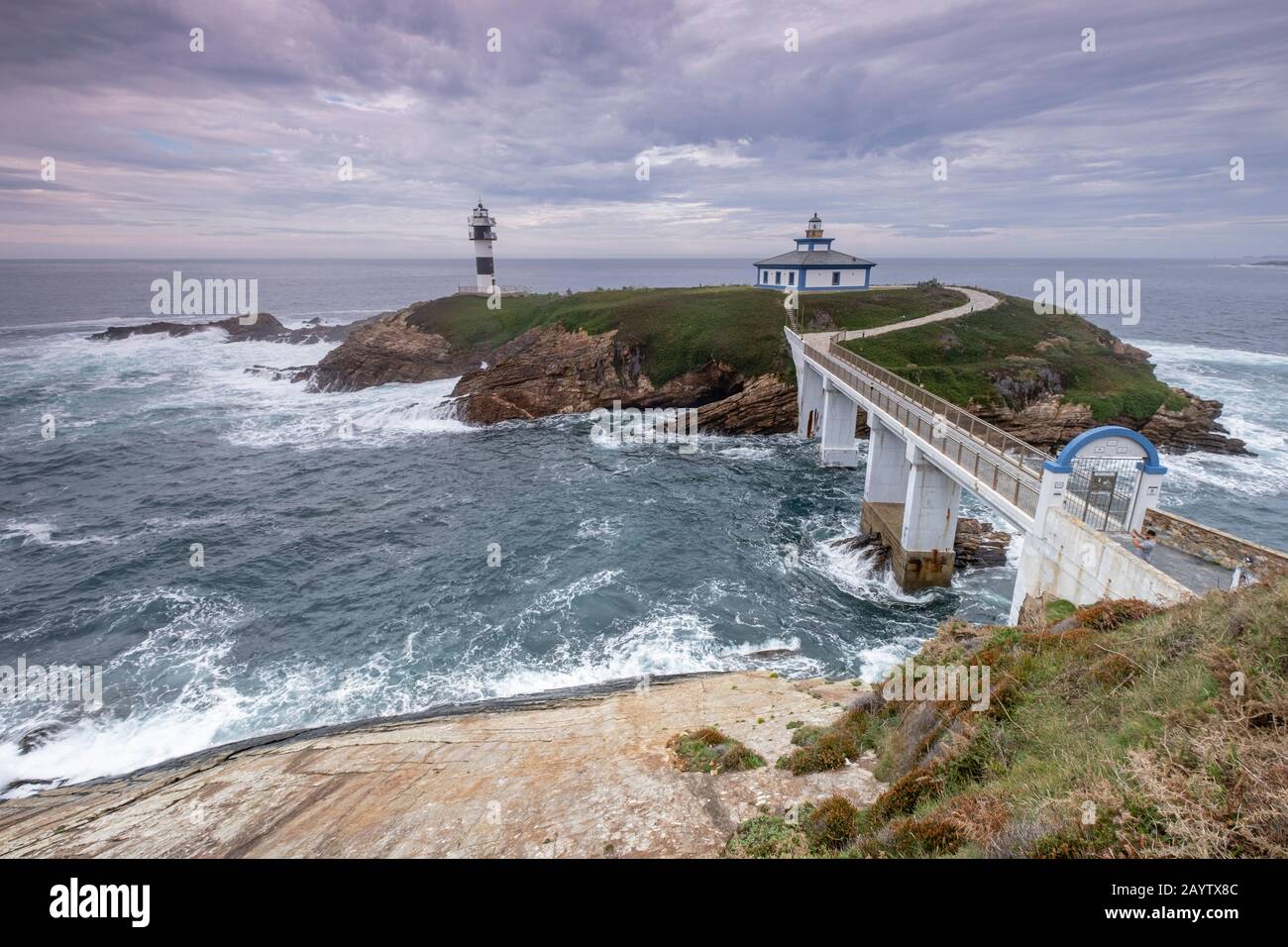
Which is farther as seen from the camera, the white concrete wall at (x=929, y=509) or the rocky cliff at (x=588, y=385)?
the rocky cliff at (x=588, y=385)

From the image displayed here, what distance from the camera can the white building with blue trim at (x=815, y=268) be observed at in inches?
2640

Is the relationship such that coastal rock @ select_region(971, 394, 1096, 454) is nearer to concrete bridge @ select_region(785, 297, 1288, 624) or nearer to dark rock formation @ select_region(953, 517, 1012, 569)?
dark rock formation @ select_region(953, 517, 1012, 569)

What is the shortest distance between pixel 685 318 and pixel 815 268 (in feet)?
58.1

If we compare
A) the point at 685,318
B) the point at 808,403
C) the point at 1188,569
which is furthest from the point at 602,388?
the point at 1188,569

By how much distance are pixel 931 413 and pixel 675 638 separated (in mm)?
14365

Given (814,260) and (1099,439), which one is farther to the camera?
(814,260)

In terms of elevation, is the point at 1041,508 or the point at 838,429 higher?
the point at 838,429

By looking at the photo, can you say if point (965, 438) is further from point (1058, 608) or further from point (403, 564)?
point (403, 564)

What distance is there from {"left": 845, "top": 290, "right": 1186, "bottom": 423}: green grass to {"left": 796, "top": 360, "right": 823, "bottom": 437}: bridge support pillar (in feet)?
18.1

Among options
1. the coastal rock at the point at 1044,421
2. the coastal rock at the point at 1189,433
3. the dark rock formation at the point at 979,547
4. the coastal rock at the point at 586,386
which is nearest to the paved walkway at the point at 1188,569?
the dark rock formation at the point at 979,547

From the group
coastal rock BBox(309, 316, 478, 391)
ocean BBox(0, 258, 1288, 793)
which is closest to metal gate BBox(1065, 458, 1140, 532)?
ocean BBox(0, 258, 1288, 793)

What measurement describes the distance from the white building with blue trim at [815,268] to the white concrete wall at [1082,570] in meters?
55.0

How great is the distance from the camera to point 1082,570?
15.5 meters

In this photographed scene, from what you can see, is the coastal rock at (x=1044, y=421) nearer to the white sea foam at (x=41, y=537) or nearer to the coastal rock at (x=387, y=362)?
the coastal rock at (x=387, y=362)
